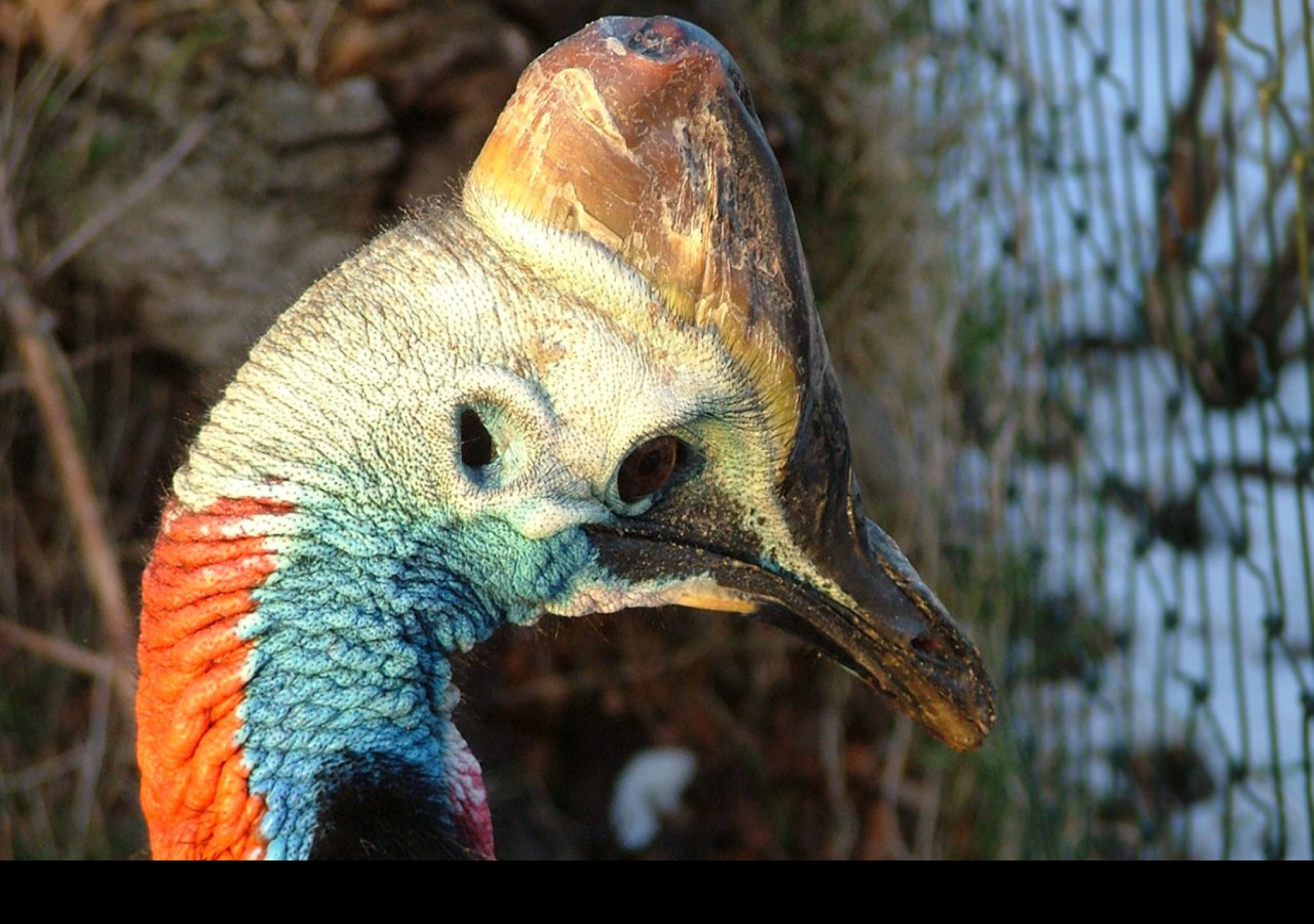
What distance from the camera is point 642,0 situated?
7.68 feet

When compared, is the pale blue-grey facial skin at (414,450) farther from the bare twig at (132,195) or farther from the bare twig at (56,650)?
the bare twig at (56,650)

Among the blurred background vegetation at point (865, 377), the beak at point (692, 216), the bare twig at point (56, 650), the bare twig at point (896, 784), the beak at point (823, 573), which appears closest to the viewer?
the beak at point (692, 216)

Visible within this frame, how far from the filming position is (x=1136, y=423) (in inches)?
106

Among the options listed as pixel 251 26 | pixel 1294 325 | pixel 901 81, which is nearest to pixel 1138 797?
pixel 1294 325

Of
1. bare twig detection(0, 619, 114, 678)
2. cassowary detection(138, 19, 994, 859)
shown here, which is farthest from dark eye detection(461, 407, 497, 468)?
bare twig detection(0, 619, 114, 678)

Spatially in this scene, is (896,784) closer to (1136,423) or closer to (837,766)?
(837,766)

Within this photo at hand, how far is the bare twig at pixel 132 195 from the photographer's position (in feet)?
7.35

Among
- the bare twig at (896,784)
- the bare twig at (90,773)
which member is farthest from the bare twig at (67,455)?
the bare twig at (896,784)

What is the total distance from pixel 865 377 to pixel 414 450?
1.68m

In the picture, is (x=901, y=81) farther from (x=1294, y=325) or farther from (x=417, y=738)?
(x=417, y=738)

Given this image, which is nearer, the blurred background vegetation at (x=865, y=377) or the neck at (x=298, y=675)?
the neck at (x=298, y=675)

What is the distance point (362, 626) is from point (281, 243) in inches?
53.8

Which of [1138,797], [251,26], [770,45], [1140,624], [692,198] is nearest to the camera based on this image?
[692,198]

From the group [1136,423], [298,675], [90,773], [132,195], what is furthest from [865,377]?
[298,675]
